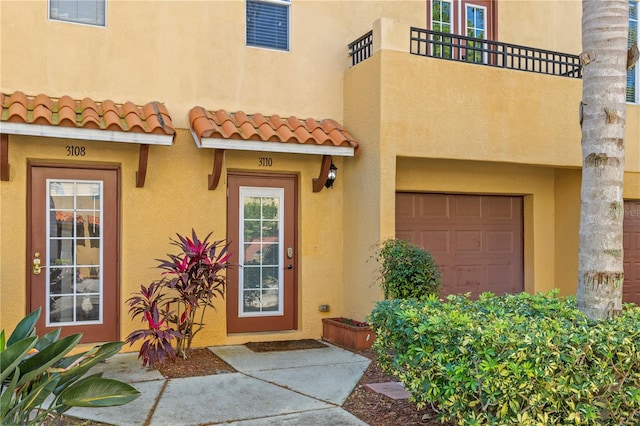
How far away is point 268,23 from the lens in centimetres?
854

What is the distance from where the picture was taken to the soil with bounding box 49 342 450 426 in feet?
16.5

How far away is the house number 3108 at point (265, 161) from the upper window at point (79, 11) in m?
2.76

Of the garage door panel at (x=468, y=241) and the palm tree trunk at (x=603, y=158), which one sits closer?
the palm tree trunk at (x=603, y=158)

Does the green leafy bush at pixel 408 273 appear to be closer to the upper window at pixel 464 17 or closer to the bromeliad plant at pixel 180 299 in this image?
the bromeliad plant at pixel 180 299

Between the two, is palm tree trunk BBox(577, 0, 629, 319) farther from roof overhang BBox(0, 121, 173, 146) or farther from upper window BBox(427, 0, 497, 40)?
upper window BBox(427, 0, 497, 40)

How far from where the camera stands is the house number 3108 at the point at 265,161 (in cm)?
832

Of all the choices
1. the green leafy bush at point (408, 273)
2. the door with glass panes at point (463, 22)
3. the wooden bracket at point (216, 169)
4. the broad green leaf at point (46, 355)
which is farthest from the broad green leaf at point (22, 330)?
the door with glass panes at point (463, 22)

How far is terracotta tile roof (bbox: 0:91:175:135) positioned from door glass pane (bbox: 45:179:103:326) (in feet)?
3.28

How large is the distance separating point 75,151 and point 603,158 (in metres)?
6.06

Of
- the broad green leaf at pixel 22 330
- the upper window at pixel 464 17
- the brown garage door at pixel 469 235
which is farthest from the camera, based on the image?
the upper window at pixel 464 17

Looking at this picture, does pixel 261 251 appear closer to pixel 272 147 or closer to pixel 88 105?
pixel 272 147

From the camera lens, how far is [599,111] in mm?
4633

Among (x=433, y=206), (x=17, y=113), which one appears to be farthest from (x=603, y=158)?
(x=17, y=113)

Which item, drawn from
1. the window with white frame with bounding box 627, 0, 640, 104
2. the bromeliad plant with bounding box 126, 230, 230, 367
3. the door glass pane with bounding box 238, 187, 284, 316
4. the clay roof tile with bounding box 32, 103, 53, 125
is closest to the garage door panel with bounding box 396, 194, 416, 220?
the door glass pane with bounding box 238, 187, 284, 316
